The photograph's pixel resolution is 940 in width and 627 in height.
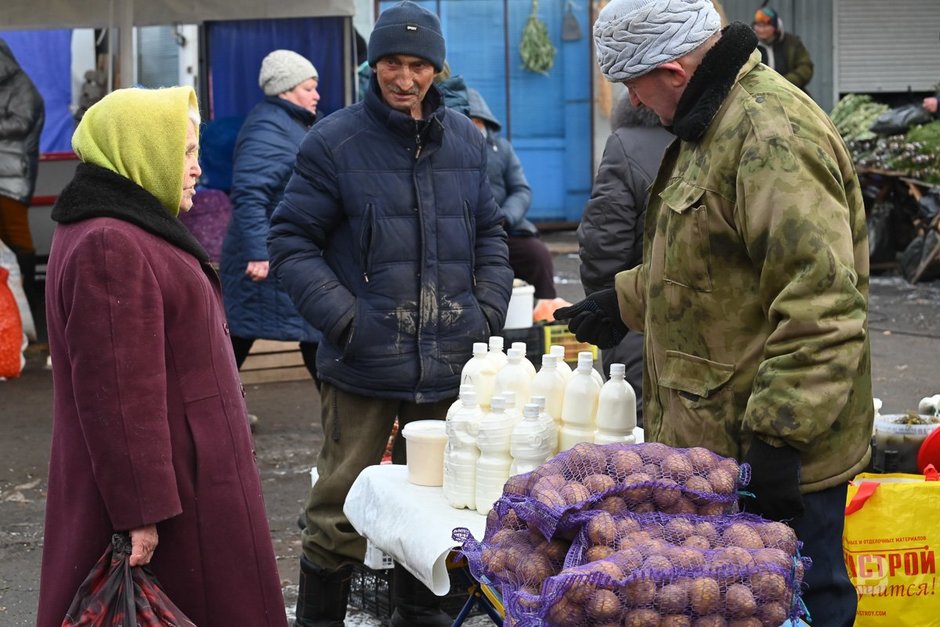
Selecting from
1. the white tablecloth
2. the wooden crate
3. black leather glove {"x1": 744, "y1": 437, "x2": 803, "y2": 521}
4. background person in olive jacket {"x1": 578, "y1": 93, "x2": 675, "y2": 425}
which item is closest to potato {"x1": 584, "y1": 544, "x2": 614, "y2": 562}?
black leather glove {"x1": 744, "y1": 437, "x2": 803, "y2": 521}

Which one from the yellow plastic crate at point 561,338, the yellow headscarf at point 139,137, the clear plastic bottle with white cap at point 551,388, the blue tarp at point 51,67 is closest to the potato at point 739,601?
the clear plastic bottle with white cap at point 551,388

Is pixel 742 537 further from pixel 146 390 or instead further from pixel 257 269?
pixel 257 269

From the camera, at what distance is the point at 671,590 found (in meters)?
2.51

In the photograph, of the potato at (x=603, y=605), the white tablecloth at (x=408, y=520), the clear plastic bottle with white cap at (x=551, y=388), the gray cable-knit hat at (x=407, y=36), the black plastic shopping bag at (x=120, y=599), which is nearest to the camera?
the potato at (x=603, y=605)

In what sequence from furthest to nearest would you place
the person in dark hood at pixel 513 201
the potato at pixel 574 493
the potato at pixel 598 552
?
the person in dark hood at pixel 513 201
the potato at pixel 574 493
the potato at pixel 598 552

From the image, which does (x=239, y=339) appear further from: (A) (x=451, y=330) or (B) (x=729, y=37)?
(B) (x=729, y=37)

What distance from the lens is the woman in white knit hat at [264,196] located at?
696cm

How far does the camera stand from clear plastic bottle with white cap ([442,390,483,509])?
3639mm

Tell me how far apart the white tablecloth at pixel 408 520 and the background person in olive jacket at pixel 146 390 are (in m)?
0.42

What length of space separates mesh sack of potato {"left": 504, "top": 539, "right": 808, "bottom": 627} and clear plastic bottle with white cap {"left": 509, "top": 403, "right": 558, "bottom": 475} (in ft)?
3.01

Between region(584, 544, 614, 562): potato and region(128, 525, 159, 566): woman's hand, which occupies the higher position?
region(584, 544, 614, 562): potato

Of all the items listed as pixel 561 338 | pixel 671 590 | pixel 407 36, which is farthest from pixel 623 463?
pixel 561 338

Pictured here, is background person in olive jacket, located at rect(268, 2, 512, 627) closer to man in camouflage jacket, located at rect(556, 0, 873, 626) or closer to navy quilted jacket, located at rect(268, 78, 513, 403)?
navy quilted jacket, located at rect(268, 78, 513, 403)

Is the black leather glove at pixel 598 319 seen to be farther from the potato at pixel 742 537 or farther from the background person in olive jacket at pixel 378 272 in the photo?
the potato at pixel 742 537
